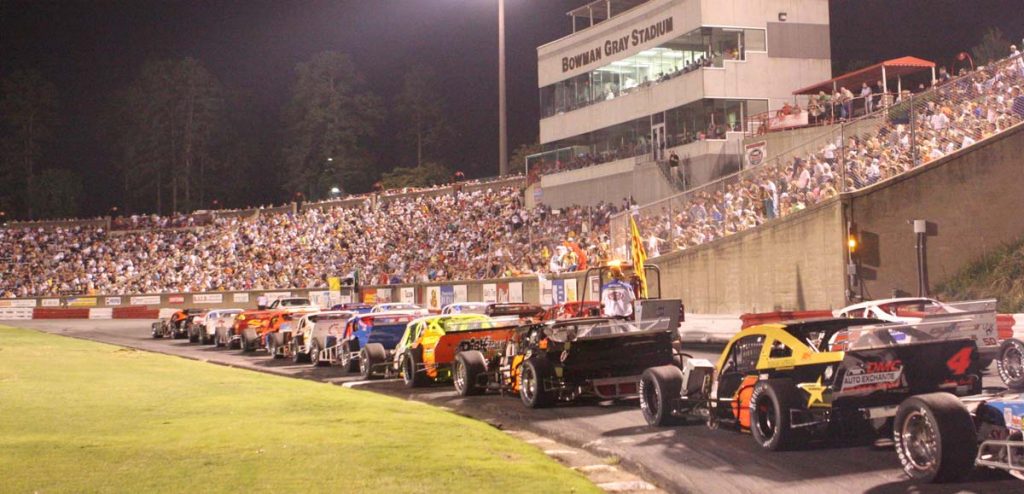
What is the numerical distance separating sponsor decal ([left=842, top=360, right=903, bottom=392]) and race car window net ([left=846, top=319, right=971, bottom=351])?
18 cm

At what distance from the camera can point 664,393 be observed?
13227mm

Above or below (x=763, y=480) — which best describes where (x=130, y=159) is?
above

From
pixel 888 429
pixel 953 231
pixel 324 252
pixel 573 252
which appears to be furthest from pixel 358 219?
pixel 888 429

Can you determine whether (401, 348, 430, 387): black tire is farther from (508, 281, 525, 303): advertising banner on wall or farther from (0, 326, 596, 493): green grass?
(508, 281, 525, 303): advertising banner on wall

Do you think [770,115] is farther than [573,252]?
Yes

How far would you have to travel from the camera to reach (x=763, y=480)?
32.2 ft

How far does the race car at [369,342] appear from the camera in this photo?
72.9 ft

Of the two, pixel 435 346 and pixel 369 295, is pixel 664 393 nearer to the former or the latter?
pixel 435 346

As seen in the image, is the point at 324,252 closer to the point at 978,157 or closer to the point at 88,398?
the point at 978,157

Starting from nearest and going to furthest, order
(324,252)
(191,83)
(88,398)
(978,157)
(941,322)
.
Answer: (941,322) → (88,398) → (978,157) → (324,252) → (191,83)

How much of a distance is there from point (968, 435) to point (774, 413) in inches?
98.7

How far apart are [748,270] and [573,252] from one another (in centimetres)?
819

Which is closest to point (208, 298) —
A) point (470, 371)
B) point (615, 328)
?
point (470, 371)

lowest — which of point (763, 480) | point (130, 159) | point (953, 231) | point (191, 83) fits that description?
point (763, 480)
